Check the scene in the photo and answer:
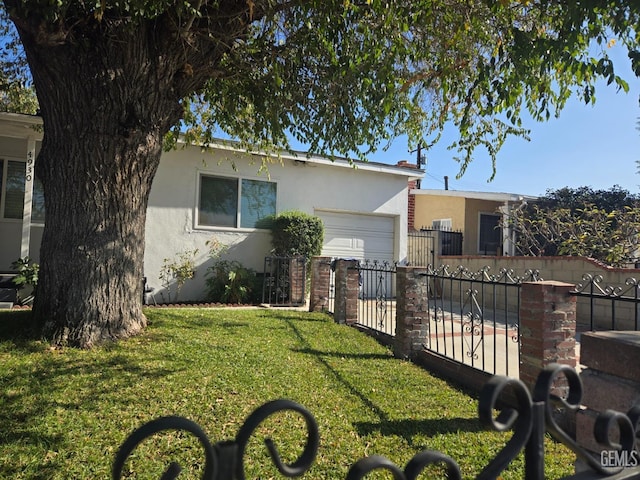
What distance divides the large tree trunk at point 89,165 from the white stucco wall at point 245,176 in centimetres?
466

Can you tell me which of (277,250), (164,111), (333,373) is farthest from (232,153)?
(333,373)

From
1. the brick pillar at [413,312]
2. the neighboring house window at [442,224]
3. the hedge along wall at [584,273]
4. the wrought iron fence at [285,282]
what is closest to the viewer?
the brick pillar at [413,312]

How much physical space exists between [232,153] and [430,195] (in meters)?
9.67

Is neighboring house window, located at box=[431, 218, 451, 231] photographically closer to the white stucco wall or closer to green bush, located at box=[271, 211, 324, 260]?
the white stucco wall

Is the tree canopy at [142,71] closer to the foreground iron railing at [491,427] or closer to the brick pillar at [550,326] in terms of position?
the brick pillar at [550,326]

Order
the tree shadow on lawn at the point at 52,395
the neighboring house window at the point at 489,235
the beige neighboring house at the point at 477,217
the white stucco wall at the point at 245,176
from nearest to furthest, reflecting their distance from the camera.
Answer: the tree shadow on lawn at the point at 52,395 < the white stucco wall at the point at 245,176 < the beige neighboring house at the point at 477,217 < the neighboring house window at the point at 489,235

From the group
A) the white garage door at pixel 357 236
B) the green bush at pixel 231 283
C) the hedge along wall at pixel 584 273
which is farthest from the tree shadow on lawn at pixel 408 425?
the white garage door at pixel 357 236

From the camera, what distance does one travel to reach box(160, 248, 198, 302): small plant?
9.35 metres

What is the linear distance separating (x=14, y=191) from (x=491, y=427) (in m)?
10.8

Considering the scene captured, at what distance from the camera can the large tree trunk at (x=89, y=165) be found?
4594 millimetres

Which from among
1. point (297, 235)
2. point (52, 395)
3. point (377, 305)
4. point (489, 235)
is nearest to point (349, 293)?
point (377, 305)

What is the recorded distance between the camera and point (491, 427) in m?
1.00

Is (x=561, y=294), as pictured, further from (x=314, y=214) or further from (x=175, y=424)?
(x=314, y=214)

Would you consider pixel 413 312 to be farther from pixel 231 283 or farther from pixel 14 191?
pixel 14 191
